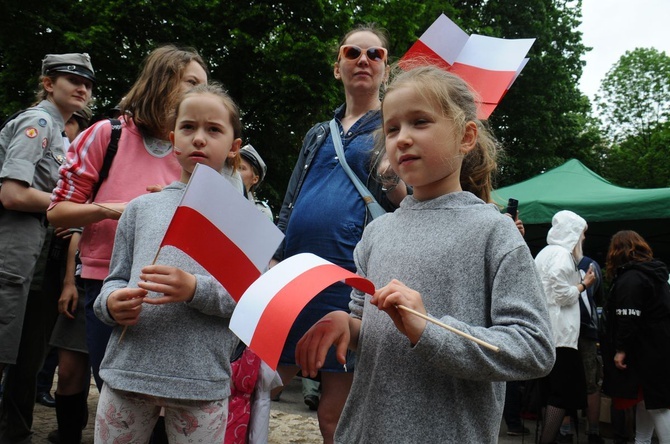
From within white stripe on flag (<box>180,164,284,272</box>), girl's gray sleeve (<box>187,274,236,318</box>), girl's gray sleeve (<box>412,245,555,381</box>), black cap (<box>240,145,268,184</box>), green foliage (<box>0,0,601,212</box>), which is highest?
green foliage (<box>0,0,601,212</box>)

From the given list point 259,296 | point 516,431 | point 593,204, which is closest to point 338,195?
point 259,296

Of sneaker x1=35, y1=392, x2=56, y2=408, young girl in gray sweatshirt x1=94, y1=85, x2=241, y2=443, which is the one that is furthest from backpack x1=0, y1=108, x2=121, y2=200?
sneaker x1=35, y1=392, x2=56, y2=408

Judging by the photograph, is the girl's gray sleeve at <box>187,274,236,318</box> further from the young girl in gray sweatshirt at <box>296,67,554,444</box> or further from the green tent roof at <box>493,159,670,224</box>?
the green tent roof at <box>493,159,670,224</box>

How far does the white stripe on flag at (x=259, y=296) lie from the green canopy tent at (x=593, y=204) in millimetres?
6392

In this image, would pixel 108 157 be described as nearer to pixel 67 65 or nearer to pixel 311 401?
pixel 67 65

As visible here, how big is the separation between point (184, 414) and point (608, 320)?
16.2 feet

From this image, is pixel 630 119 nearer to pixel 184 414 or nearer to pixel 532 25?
pixel 532 25

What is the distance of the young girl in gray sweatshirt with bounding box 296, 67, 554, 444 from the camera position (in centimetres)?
140

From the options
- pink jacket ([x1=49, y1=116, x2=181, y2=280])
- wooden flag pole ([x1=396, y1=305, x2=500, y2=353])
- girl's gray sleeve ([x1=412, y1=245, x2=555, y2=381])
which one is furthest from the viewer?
pink jacket ([x1=49, y1=116, x2=181, y2=280])

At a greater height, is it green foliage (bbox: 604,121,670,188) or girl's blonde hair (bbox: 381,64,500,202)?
green foliage (bbox: 604,121,670,188)

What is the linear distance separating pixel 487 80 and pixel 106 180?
5.87 ft

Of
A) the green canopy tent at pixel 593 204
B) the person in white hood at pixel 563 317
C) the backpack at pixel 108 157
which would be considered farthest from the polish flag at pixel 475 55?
the green canopy tent at pixel 593 204

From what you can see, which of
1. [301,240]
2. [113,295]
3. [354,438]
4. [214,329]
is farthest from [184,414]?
[301,240]

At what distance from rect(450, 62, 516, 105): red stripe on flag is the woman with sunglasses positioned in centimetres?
41
